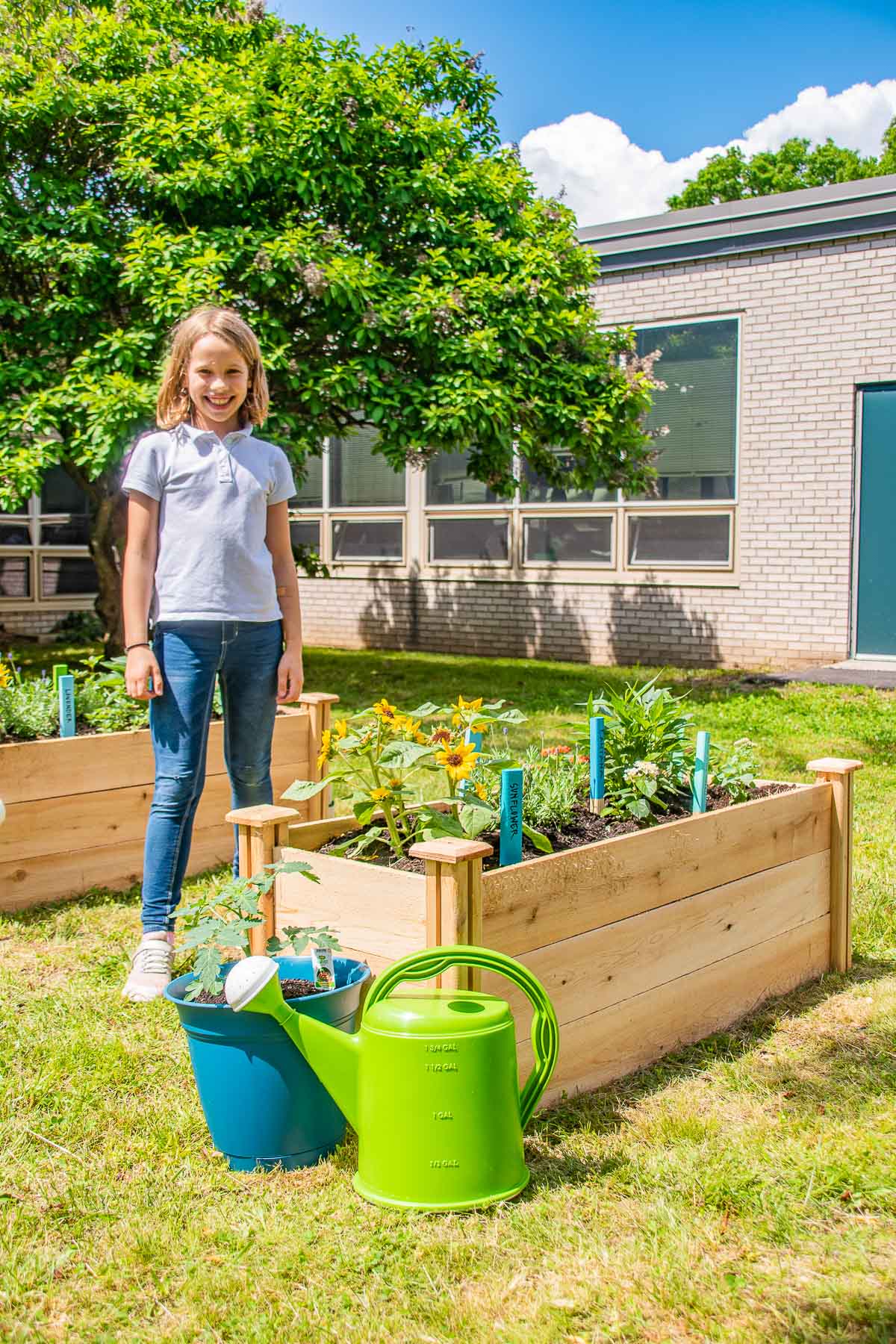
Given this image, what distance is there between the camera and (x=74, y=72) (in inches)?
349

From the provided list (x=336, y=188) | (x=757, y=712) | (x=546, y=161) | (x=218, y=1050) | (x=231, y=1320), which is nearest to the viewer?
(x=231, y=1320)

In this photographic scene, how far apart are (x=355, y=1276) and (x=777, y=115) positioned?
338 ft

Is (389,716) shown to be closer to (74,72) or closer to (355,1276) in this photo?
(355,1276)

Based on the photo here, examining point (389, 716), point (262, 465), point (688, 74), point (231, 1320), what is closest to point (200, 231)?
point (262, 465)

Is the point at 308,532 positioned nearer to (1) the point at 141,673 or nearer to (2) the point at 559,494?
(2) the point at 559,494

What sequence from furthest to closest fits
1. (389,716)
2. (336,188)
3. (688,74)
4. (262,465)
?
(688,74) < (336,188) < (262,465) < (389,716)

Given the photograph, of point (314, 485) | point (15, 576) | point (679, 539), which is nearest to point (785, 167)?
point (314, 485)

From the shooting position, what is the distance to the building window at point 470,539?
12.8m

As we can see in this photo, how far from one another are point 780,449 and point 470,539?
356 cm

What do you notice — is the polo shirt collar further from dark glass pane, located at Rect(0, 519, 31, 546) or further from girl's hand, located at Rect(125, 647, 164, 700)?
dark glass pane, located at Rect(0, 519, 31, 546)

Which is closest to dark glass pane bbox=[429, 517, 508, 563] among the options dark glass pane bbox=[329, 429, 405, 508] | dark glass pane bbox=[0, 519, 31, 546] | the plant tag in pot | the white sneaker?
dark glass pane bbox=[329, 429, 405, 508]

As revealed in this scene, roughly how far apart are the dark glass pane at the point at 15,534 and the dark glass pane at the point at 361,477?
3568 millimetres

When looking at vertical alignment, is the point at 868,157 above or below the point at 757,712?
above

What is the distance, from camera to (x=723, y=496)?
1120 cm
